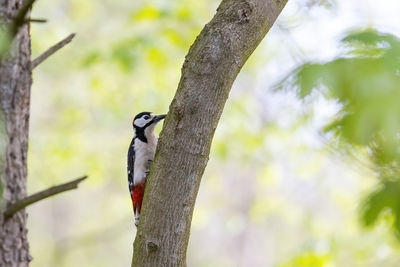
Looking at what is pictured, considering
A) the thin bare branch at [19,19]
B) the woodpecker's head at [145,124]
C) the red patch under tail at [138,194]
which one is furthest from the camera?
the woodpecker's head at [145,124]

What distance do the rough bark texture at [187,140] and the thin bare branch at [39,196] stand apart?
0.30 metres

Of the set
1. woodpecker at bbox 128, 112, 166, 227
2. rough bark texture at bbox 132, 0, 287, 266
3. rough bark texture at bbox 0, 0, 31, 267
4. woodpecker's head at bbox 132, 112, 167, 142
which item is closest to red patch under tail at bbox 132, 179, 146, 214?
woodpecker at bbox 128, 112, 166, 227

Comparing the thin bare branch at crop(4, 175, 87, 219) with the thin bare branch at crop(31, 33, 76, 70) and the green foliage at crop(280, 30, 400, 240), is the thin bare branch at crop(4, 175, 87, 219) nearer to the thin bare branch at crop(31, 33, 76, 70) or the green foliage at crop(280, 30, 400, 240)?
the thin bare branch at crop(31, 33, 76, 70)

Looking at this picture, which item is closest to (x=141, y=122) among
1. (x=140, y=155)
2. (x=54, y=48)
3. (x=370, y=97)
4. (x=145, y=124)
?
(x=145, y=124)

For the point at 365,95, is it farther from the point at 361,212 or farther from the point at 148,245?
the point at 148,245

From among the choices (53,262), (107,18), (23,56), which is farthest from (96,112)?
(23,56)

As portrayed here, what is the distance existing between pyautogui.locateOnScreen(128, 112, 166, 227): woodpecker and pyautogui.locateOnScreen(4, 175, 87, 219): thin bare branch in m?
1.97

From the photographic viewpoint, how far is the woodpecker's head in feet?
14.7

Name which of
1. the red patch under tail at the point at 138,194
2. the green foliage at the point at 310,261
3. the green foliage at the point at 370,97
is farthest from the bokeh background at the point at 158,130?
the green foliage at the point at 370,97

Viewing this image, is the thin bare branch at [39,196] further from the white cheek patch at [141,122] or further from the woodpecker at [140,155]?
the white cheek patch at [141,122]

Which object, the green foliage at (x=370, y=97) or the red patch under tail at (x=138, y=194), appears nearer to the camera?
the green foliage at (x=370, y=97)

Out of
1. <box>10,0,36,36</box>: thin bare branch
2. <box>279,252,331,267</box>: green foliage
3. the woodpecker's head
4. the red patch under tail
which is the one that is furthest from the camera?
<box>279,252,331,267</box>: green foliage

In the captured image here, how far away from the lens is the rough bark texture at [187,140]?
6.54ft

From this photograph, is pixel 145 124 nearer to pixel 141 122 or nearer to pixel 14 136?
pixel 141 122
